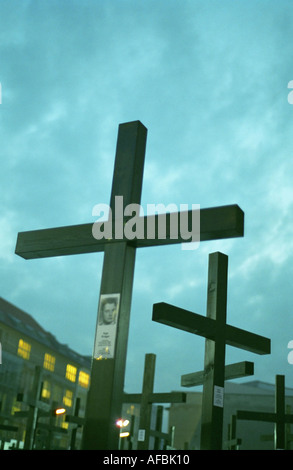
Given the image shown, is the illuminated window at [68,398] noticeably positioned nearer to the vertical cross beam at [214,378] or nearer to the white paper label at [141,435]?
the white paper label at [141,435]

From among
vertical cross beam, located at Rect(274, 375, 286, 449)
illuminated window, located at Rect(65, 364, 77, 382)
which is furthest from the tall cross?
illuminated window, located at Rect(65, 364, 77, 382)

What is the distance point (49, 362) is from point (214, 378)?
5561cm

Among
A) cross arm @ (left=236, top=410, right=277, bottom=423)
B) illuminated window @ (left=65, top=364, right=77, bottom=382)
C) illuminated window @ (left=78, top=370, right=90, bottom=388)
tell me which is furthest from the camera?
illuminated window @ (left=78, top=370, right=90, bottom=388)

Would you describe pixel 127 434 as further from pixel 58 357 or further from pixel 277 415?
pixel 58 357

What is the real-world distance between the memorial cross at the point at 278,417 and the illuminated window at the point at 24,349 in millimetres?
45557

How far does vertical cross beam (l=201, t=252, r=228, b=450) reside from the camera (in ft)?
21.7

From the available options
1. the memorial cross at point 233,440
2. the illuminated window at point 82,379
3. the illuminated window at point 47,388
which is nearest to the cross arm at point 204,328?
the memorial cross at point 233,440

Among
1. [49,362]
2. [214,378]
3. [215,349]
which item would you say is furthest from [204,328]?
[49,362]

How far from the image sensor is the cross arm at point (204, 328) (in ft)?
18.8

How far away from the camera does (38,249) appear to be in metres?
6.06

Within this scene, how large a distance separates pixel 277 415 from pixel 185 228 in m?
7.90

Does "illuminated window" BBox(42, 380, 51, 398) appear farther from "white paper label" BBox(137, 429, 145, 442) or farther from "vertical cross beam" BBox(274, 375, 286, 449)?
"vertical cross beam" BBox(274, 375, 286, 449)

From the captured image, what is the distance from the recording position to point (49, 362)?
60.1 meters

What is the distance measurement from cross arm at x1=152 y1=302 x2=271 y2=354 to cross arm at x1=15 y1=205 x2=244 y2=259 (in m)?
0.75
